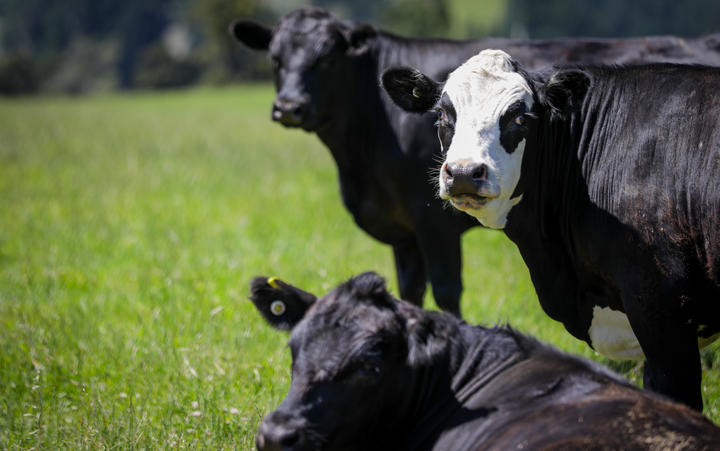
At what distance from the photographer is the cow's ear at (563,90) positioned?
4.18 metres

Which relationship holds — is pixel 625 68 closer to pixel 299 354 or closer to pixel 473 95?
pixel 473 95

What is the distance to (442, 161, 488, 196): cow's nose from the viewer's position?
3.88m

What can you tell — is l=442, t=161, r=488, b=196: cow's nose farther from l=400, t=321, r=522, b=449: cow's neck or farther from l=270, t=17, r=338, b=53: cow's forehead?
l=270, t=17, r=338, b=53: cow's forehead

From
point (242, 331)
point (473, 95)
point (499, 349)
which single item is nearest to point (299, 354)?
point (499, 349)

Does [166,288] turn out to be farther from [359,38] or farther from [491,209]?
[491,209]

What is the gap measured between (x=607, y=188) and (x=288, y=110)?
2.95m

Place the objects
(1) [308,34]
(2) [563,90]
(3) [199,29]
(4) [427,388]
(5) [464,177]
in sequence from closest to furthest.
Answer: (4) [427,388] → (5) [464,177] → (2) [563,90] → (1) [308,34] → (3) [199,29]

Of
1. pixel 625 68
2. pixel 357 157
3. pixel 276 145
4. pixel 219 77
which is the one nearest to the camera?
pixel 625 68

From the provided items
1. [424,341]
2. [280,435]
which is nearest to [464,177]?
[424,341]

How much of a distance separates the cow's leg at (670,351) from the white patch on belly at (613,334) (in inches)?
10.9

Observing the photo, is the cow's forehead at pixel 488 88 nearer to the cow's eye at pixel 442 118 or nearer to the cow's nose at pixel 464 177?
the cow's eye at pixel 442 118

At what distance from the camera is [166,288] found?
300 inches

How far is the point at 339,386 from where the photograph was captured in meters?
3.30

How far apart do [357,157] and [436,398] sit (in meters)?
3.52
